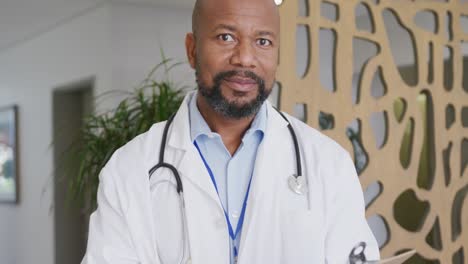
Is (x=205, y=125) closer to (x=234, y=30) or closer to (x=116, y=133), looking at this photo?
(x=234, y=30)

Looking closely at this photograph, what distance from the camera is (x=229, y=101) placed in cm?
115

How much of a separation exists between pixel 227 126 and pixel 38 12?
3677mm

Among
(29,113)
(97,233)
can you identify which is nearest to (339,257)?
(97,233)

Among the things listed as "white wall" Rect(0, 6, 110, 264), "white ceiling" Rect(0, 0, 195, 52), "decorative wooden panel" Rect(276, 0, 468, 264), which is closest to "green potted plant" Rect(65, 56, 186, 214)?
"decorative wooden panel" Rect(276, 0, 468, 264)

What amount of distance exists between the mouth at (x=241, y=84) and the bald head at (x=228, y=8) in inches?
5.5

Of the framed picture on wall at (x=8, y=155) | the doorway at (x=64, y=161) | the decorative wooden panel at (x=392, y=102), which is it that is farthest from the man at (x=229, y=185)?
the framed picture on wall at (x=8, y=155)

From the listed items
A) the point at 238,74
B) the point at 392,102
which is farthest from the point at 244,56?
the point at 392,102

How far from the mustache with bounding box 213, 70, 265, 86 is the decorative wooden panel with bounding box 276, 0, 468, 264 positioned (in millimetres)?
1006

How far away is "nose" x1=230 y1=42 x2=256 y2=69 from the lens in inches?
43.9

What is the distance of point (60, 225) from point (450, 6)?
12.1 feet

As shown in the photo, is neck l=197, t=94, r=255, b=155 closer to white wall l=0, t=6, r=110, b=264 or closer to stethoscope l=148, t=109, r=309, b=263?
stethoscope l=148, t=109, r=309, b=263

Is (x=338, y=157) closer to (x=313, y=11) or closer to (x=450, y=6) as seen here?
(x=313, y=11)

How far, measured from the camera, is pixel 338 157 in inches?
48.6

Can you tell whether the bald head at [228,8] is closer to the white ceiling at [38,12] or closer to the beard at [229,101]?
the beard at [229,101]
